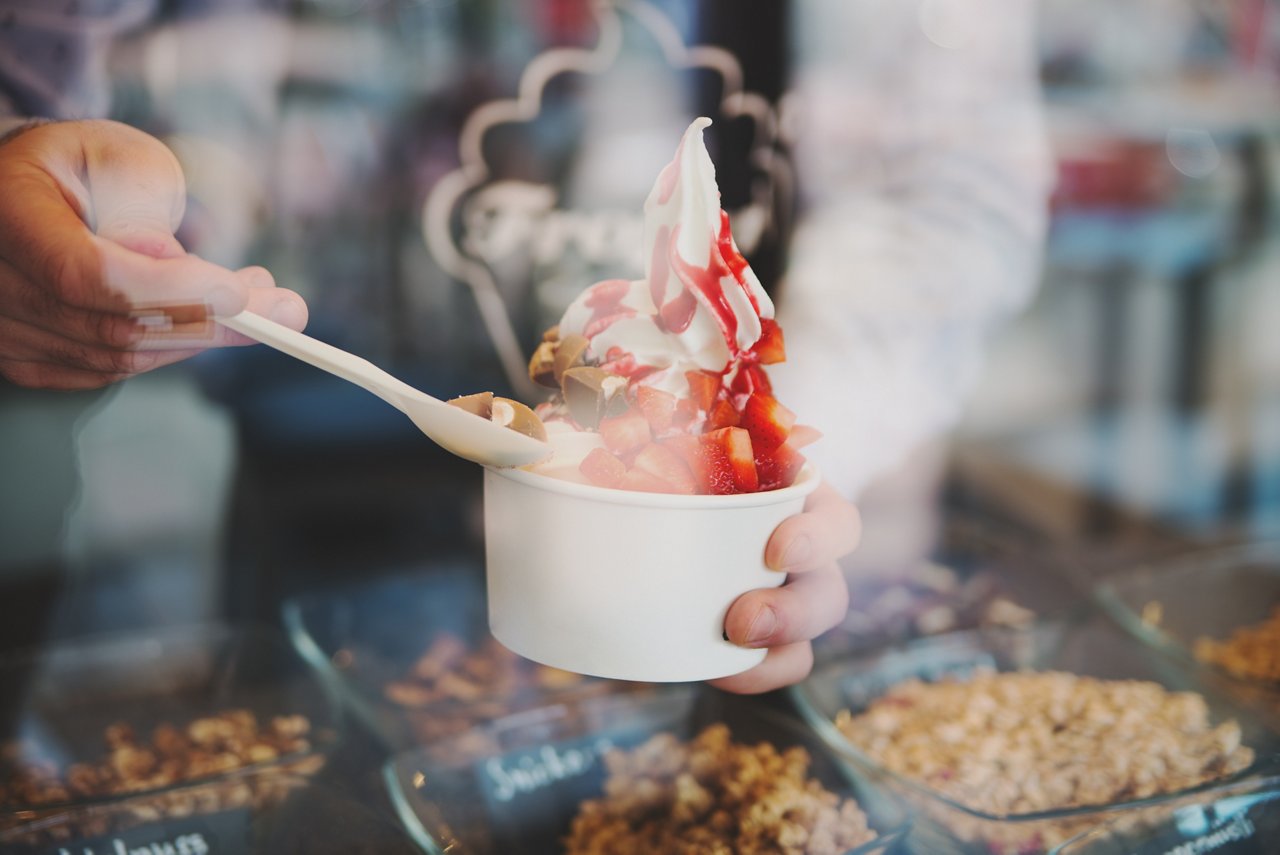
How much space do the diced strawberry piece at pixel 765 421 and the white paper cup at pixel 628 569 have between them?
1.7 inches

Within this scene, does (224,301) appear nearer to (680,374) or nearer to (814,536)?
(680,374)

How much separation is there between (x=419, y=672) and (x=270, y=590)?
1.66 feet

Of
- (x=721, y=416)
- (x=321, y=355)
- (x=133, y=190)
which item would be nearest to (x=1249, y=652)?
(x=721, y=416)

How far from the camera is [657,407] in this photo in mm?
824

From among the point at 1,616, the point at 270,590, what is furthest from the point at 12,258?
the point at 270,590

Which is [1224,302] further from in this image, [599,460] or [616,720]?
[599,460]

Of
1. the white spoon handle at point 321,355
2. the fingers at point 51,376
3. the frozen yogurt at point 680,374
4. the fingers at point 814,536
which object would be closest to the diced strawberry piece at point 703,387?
the frozen yogurt at point 680,374

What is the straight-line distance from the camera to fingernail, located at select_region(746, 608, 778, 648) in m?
0.83

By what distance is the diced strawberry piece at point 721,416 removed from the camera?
2.71 feet

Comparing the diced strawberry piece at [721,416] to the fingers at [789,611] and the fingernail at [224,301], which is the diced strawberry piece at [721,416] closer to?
the fingers at [789,611]

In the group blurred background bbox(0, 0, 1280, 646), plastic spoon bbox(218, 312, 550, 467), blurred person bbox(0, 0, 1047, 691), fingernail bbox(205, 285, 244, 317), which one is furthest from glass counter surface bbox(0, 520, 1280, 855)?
fingernail bbox(205, 285, 244, 317)

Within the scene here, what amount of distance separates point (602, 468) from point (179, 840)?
0.57 m

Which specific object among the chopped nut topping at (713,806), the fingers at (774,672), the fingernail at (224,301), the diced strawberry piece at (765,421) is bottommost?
the chopped nut topping at (713,806)

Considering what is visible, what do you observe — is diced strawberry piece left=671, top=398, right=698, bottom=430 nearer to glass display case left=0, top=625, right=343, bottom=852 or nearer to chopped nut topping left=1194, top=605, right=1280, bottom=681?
glass display case left=0, top=625, right=343, bottom=852
